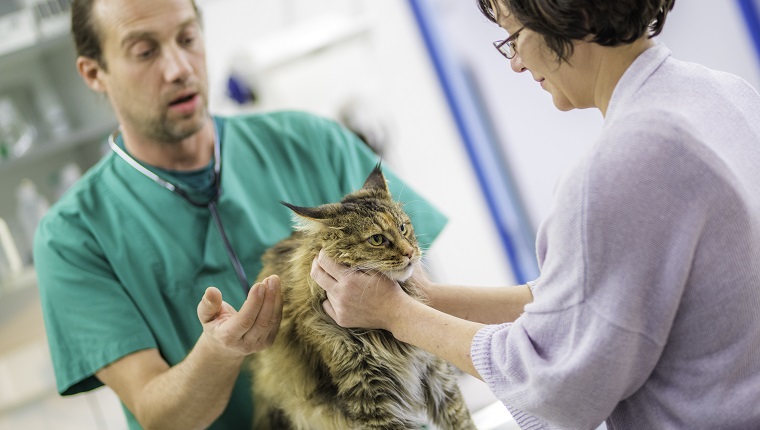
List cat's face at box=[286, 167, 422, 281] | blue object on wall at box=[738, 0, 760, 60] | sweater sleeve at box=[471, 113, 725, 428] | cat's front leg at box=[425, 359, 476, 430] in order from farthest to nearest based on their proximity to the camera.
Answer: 1. blue object on wall at box=[738, 0, 760, 60]
2. cat's front leg at box=[425, 359, 476, 430]
3. cat's face at box=[286, 167, 422, 281]
4. sweater sleeve at box=[471, 113, 725, 428]

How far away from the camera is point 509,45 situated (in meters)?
1.28

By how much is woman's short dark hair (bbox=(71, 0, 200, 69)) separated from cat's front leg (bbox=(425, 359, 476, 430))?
44.2 inches

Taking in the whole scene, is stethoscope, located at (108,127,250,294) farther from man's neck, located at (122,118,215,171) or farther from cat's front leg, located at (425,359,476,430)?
cat's front leg, located at (425,359,476,430)

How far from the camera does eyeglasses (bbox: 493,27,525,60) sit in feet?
3.94

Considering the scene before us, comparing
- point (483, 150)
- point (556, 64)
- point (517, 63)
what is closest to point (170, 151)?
point (517, 63)

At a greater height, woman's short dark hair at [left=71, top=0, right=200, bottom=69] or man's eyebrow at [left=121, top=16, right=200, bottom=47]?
woman's short dark hair at [left=71, top=0, right=200, bottom=69]

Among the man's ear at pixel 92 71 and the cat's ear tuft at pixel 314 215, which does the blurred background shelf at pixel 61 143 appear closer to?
the man's ear at pixel 92 71

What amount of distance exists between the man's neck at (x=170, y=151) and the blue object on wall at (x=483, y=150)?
2.37m

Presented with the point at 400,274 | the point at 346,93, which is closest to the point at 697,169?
the point at 400,274

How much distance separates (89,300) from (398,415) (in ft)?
2.48

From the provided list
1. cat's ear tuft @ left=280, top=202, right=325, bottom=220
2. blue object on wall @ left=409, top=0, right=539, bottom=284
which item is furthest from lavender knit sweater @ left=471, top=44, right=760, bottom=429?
blue object on wall @ left=409, top=0, right=539, bottom=284

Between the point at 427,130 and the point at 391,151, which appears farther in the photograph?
the point at 427,130

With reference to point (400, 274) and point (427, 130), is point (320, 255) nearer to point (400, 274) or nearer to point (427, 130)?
point (400, 274)

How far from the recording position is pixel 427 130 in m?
4.07
